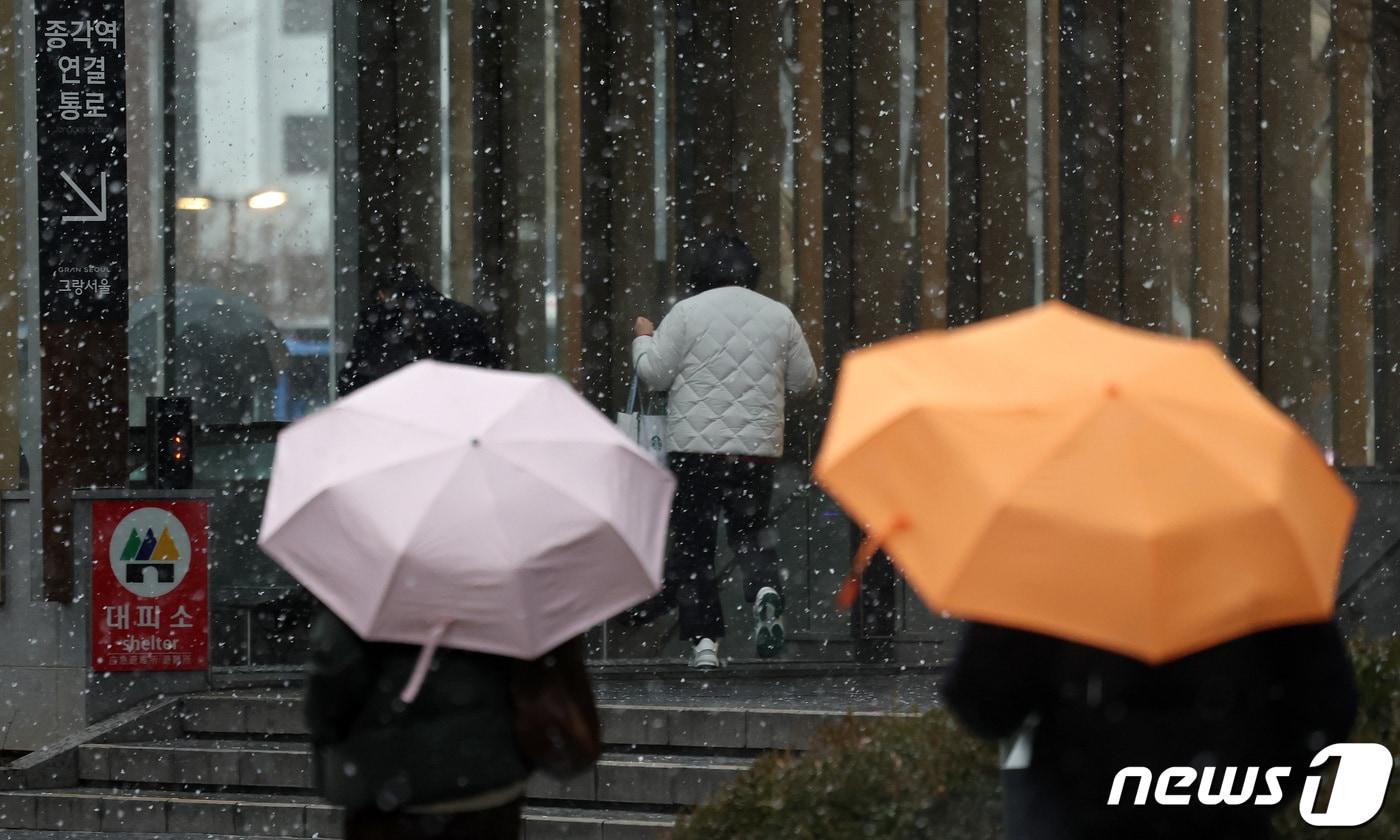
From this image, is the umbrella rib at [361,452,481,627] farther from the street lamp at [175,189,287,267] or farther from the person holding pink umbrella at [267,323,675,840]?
the street lamp at [175,189,287,267]

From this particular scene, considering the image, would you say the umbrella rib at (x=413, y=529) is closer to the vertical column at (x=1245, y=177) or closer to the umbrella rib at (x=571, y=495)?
the umbrella rib at (x=571, y=495)

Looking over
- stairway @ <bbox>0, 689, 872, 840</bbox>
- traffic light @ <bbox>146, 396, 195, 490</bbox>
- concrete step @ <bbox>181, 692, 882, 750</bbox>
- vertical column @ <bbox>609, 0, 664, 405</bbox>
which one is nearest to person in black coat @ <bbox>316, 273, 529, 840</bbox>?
stairway @ <bbox>0, 689, 872, 840</bbox>

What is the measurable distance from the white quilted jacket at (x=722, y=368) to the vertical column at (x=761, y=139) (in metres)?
4.54

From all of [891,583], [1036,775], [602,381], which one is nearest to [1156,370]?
[1036,775]

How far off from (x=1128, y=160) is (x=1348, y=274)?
185cm

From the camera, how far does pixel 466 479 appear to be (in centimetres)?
416

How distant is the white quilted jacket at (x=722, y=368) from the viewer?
32.2 ft

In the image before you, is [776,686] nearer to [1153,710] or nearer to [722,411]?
[722,411]

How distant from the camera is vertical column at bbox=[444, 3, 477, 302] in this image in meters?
13.9

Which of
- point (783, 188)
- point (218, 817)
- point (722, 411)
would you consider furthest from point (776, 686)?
point (783, 188)

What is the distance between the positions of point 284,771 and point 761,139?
6.87 metres

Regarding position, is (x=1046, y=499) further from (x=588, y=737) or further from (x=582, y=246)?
(x=582, y=246)

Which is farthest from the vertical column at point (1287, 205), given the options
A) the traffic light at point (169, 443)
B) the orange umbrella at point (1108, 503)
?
the orange umbrella at point (1108, 503)

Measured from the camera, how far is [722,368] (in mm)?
9852
